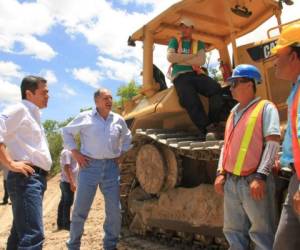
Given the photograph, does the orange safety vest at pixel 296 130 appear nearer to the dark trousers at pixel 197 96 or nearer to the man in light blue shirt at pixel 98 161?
the dark trousers at pixel 197 96

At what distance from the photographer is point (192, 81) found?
596 centimetres

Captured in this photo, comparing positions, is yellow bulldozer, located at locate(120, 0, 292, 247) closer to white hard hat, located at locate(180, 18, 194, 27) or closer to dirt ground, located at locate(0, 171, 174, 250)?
white hard hat, located at locate(180, 18, 194, 27)

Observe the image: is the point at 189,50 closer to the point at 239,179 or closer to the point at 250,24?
the point at 250,24

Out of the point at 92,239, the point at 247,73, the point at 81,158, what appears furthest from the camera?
the point at 92,239

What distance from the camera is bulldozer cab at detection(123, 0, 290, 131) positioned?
6113mm

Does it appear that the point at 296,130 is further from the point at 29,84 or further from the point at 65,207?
the point at 65,207

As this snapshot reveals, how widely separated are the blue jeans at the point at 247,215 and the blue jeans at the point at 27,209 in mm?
1557

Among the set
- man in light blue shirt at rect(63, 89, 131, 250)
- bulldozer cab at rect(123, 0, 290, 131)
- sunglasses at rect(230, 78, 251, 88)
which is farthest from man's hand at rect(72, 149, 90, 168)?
sunglasses at rect(230, 78, 251, 88)

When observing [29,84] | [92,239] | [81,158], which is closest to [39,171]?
[29,84]

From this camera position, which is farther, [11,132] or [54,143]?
[54,143]

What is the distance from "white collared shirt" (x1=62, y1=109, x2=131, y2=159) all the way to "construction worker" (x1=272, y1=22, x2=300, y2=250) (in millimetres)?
2828

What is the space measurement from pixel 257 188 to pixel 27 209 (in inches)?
72.6

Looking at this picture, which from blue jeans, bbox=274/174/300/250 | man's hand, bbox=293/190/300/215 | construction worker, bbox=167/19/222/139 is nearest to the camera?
man's hand, bbox=293/190/300/215

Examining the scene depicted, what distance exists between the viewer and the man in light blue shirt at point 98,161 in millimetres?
5566
